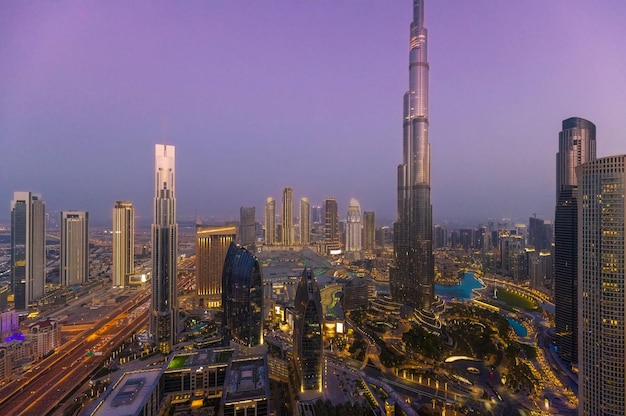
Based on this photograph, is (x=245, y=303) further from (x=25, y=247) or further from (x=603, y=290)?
(x=25, y=247)

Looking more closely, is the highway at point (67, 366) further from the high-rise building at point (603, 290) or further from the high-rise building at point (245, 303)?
the high-rise building at point (603, 290)

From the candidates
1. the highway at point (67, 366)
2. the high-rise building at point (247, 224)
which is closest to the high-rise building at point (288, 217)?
the high-rise building at point (247, 224)

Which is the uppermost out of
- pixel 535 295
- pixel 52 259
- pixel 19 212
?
pixel 19 212

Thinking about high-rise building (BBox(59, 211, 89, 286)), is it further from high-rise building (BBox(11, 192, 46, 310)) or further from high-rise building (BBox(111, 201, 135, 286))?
high-rise building (BBox(11, 192, 46, 310))

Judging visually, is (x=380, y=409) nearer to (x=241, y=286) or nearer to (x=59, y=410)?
(x=241, y=286)

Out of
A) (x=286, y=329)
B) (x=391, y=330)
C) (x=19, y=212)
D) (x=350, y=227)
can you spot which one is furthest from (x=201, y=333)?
(x=350, y=227)

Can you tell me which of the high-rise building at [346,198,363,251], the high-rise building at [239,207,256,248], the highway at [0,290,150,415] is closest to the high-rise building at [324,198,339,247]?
the high-rise building at [346,198,363,251]
